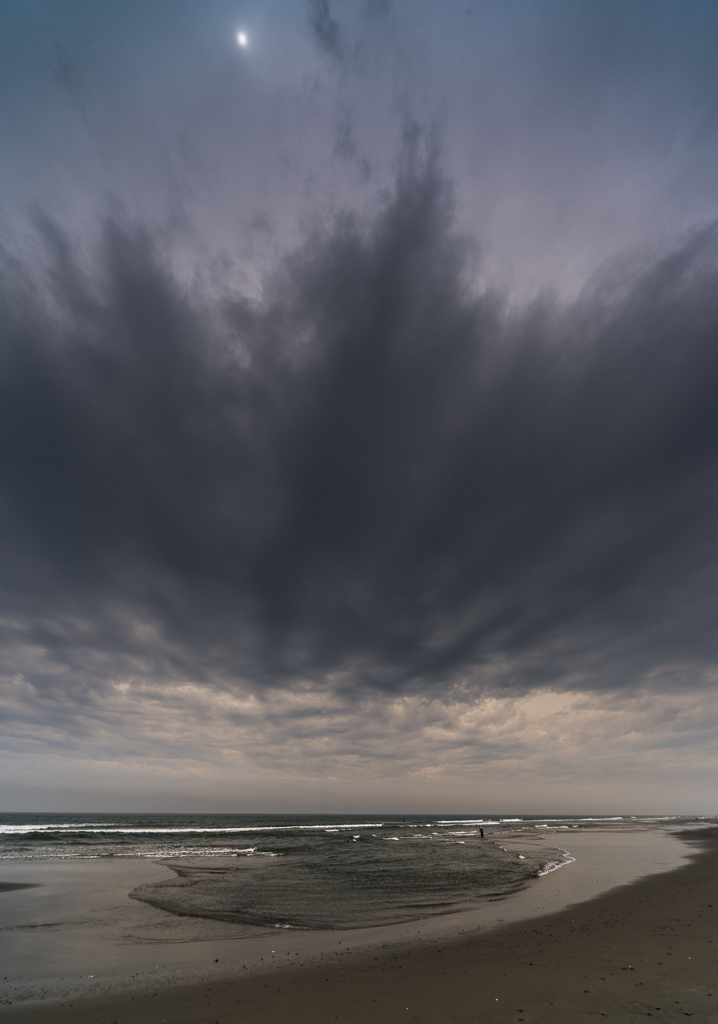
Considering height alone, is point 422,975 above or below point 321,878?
above

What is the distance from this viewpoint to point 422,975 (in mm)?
11711

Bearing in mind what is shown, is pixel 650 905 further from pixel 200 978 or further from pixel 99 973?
pixel 99 973

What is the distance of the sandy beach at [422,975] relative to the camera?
379 inches

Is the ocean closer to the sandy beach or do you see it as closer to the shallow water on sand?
the shallow water on sand

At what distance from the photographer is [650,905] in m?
19.3

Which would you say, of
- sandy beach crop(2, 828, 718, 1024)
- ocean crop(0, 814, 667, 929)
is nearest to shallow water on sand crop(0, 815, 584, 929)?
ocean crop(0, 814, 667, 929)

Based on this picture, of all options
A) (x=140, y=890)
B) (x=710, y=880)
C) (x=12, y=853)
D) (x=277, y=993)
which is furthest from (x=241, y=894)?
(x=12, y=853)

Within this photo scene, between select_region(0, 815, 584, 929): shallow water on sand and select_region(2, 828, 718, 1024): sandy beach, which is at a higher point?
select_region(2, 828, 718, 1024): sandy beach

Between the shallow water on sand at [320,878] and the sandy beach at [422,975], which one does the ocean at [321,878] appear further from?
the sandy beach at [422,975]

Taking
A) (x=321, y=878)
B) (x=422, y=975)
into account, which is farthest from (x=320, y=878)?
(x=422, y=975)

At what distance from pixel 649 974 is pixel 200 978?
11752mm

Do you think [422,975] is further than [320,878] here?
No

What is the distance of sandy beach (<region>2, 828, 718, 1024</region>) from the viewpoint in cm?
963

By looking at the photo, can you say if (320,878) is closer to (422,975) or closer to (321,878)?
(321,878)
